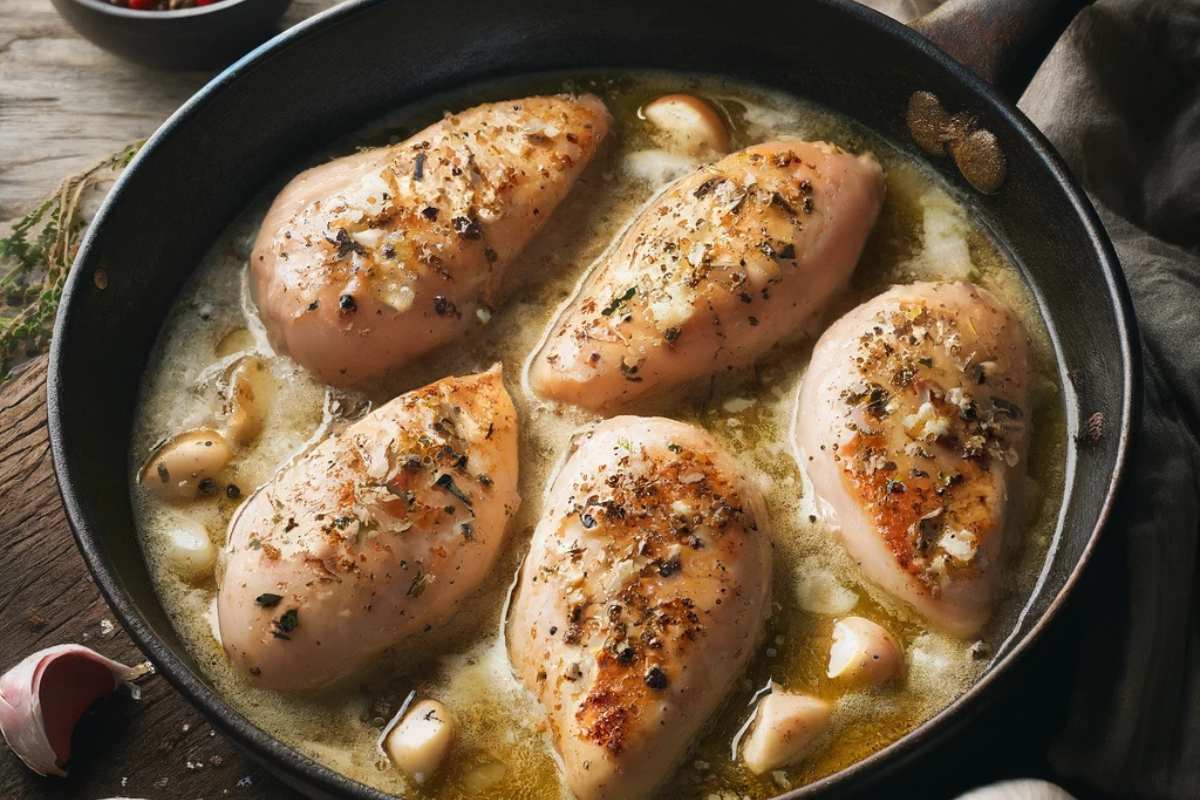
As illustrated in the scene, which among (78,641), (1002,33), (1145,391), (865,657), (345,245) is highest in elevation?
(1002,33)

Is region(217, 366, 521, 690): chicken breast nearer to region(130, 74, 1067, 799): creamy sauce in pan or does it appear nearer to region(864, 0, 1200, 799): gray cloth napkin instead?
region(130, 74, 1067, 799): creamy sauce in pan

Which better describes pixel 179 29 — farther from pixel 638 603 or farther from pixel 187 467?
pixel 638 603

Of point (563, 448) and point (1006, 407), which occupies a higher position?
point (1006, 407)

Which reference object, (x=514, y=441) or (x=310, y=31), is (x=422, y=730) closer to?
(x=514, y=441)

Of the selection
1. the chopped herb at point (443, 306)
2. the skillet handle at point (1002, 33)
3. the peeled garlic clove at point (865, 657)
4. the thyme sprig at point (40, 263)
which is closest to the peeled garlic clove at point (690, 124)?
the skillet handle at point (1002, 33)

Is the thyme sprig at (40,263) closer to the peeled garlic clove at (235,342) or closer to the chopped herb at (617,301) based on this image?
the peeled garlic clove at (235,342)

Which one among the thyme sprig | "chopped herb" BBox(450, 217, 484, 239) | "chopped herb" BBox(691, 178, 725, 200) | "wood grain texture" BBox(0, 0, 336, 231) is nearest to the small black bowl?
"wood grain texture" BBox(0, 0, 336, 231)

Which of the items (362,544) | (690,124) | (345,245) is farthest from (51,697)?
Answer: (690,124)
